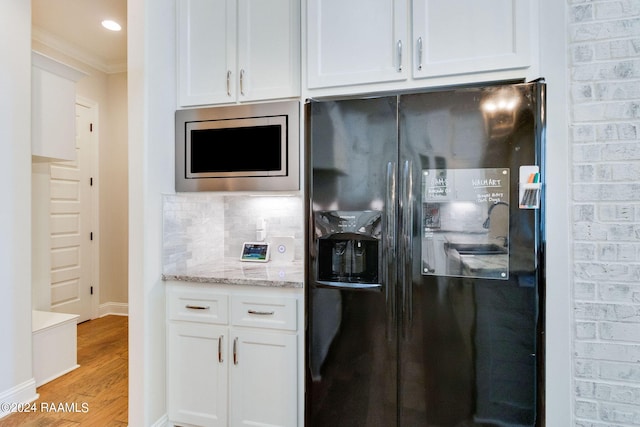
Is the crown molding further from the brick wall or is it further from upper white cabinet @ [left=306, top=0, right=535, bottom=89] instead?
the brick wall

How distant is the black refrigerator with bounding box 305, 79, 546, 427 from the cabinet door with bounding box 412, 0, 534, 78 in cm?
16

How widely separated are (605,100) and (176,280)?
2348mm

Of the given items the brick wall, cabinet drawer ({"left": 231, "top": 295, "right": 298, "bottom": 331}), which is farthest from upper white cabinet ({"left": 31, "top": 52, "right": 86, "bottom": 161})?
the brick wall

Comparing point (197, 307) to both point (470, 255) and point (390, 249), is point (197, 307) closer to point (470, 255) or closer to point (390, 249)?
point (390, 249)

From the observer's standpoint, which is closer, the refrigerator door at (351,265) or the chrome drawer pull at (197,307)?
the refrigerator door at (351,265)

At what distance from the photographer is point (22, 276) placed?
2.17m

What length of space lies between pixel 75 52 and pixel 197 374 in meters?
3.81

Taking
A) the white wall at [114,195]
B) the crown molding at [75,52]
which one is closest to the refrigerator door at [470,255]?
the white wall at [114,195]

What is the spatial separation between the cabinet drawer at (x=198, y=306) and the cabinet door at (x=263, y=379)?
135mm

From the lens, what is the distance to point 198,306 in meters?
1.78

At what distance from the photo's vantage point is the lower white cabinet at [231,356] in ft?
5.38

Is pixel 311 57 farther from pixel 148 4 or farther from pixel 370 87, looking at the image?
pixel 148 4

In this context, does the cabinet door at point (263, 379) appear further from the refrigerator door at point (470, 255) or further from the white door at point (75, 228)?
the white door at point (75, 228)

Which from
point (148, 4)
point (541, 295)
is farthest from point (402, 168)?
point (148, 4)
